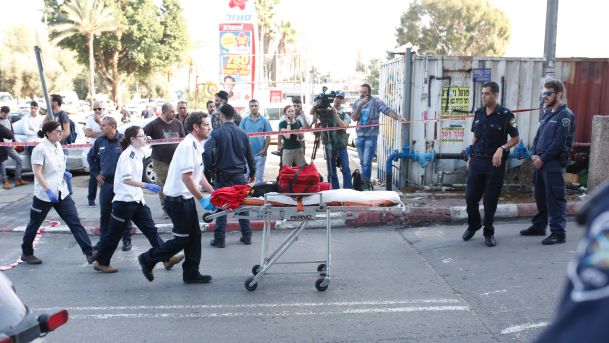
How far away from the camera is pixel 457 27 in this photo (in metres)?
54.0

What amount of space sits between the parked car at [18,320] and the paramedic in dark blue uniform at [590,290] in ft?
7.56

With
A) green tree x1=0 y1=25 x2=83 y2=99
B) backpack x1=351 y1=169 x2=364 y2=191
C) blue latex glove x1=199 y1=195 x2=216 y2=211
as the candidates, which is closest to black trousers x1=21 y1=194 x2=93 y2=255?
blue latex glove x1=199 y1=195 x2=216 y2=211

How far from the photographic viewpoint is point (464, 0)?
174ft

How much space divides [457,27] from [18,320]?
55.1 meters

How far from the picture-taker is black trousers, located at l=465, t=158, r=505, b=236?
705cm

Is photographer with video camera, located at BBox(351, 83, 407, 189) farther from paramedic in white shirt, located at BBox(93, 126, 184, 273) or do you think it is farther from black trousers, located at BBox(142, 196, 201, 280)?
black trousers, located at BBox(142, 196, 201, 280)

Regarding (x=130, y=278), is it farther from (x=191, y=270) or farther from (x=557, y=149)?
(x=557, y=149)

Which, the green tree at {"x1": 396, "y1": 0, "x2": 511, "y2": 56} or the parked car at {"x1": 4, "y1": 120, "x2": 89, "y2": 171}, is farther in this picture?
the green tree at {"x1": 396, "y1": 0, "x2": 511, "y2": 56}

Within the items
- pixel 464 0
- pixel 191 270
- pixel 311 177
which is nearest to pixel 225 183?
pixel 191 270

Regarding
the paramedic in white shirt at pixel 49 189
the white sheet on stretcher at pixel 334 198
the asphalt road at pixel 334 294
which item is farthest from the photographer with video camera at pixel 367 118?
the paramedic in white shirt at pixel 49 189

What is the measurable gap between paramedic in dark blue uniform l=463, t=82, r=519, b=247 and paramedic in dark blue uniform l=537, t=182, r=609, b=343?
571cm

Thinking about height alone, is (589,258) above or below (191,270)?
above

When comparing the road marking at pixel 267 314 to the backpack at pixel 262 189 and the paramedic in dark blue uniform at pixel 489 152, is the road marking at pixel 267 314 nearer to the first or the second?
the backpack at pixel 262 189

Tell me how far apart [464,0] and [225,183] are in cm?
5047
